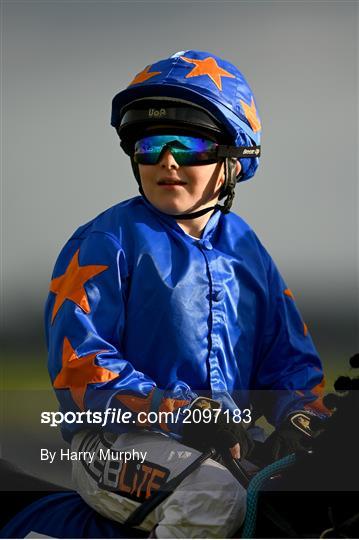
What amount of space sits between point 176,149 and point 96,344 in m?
0.61

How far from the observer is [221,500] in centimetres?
237

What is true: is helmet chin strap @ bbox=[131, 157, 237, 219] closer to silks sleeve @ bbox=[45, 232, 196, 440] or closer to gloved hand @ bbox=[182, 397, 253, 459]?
silks sleeve @ bbox=[45, 232, 196, 440]

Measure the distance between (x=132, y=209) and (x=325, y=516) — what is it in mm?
1090

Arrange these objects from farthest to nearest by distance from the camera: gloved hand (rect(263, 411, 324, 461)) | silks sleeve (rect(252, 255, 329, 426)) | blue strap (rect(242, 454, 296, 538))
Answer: silks sleeve (rect(252, 255, 329, 426))
gloved hand (rect(263, 411, 324, 461))
blue strap (rect(242, 454, 296, 538))

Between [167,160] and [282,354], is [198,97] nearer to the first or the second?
[167,160]

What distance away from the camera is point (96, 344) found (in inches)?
104

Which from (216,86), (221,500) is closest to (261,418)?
(221,500)

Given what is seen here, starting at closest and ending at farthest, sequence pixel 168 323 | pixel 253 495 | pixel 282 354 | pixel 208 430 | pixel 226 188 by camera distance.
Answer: pixel 253 495 → pixel 208 430 → pixel 168 323 → pixel 226 188 → pixel 282 354

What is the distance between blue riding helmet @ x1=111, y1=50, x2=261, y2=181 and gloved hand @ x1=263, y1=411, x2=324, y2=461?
2.59ft

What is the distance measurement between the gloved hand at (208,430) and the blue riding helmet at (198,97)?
772mm

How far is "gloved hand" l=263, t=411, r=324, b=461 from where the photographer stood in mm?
2699

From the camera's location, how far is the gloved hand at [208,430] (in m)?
2.54
